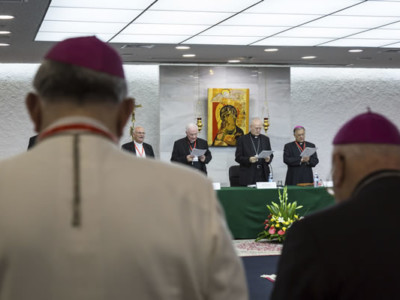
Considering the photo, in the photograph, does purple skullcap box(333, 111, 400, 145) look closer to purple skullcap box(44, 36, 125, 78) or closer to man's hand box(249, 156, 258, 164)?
purple skullcap box(44, 36, 125, 78)

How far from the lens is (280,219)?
9141mm

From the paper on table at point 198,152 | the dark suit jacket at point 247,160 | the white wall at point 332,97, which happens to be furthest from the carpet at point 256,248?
the white wall at point 332,97

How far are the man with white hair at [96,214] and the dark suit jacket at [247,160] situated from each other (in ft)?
31.4

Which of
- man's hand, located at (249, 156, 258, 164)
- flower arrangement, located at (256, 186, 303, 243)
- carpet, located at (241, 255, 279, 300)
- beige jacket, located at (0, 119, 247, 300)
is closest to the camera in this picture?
beige jacket, located at (0, 119, 247, 300)

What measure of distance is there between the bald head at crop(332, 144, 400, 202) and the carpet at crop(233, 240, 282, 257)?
643cm


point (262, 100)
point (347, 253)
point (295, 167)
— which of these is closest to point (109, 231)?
point (347, 253)

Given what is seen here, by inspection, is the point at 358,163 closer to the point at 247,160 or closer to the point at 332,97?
the point at 247,160

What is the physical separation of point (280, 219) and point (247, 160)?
1892 millimetres

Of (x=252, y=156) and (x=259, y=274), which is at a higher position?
(x=252, y=156)

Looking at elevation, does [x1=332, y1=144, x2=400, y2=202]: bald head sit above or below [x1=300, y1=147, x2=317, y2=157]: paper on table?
above

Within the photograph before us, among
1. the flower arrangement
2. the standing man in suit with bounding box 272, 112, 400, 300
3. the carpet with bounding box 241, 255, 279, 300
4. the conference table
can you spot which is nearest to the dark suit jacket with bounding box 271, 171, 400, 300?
the standing man in suit with bounding box 272, 112, 400, 300

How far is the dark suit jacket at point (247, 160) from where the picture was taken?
11.0m

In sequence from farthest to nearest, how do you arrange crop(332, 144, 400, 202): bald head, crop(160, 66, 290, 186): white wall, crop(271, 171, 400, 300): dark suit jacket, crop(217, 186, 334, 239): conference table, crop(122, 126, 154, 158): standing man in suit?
Result: crop(160, 66, 290, 186): white wall < crop(122, 126, 154, 158): standing man in suit < crop(217, 186, 334, 239): conference table < crop(332, 144, 400, 202): bald head < crop(271, 171, 400, 300): dark suit jacket

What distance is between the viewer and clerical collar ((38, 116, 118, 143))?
1.28 meters
